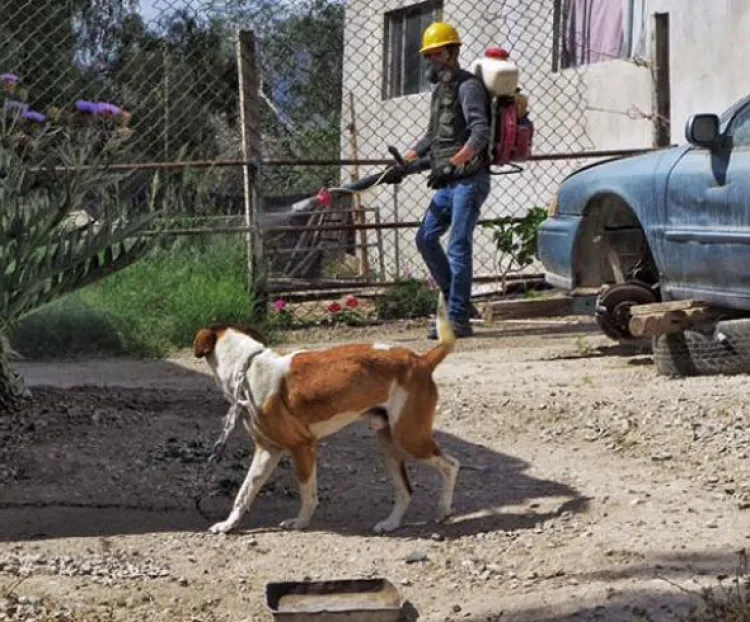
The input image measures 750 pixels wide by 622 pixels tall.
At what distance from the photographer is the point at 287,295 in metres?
13.0

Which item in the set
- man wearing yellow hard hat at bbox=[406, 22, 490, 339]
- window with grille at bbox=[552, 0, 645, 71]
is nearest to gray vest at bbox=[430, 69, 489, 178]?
man wearing yellow hard hat at bbox=[406, 22, 490, 339]

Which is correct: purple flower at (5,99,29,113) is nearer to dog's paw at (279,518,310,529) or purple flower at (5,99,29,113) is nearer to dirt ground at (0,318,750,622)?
dirt ground at (0,318,750,622)

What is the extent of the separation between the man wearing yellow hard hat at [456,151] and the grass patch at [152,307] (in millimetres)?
1499

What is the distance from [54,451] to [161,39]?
10080 millimetres

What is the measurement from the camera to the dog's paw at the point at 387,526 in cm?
664

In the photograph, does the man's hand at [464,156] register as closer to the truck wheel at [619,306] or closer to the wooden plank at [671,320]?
the truck wheel at [619,306]

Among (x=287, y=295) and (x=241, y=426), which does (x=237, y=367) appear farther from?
(x=287, y=295)

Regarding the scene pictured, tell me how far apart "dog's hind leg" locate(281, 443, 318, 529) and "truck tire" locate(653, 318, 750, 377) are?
126 inches

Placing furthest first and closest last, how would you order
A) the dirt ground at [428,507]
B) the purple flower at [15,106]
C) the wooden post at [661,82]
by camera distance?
the wooden post at [661,82], the purple flower at [15,106], the dirt ground at [428,507]

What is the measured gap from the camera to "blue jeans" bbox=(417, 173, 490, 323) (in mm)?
11422

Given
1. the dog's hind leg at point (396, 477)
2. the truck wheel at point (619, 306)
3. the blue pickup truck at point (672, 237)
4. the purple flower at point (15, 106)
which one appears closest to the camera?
the dog's hind leg at point (396, 477)

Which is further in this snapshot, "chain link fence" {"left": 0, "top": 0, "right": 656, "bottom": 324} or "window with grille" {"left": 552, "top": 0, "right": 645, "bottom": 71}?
"window with grille" {"left": 552, "top": 0, "right": 645, "bottom": 71}

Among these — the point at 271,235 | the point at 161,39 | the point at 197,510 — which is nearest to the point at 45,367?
the point at 271,235

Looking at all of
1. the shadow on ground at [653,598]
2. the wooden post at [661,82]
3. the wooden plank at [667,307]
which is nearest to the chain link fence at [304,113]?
the wooden post at [661,82]
